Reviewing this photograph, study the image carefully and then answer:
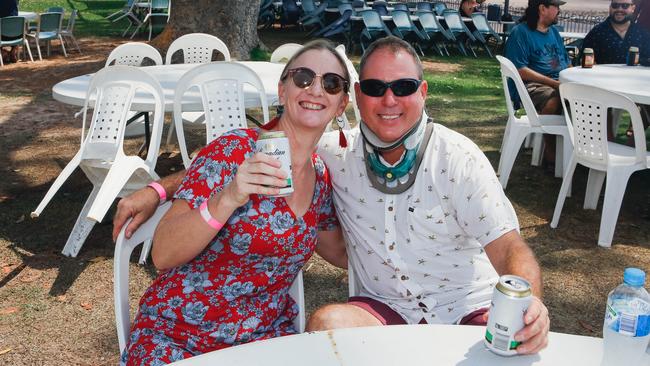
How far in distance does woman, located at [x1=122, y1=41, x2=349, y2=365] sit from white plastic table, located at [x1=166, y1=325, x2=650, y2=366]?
0.50 m

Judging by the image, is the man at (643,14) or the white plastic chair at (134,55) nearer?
the white plastic chair at (134,55)

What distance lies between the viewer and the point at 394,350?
164 cm

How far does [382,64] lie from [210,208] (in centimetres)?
80

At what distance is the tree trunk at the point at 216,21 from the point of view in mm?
11352

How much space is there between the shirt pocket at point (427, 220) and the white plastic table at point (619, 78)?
3427mm

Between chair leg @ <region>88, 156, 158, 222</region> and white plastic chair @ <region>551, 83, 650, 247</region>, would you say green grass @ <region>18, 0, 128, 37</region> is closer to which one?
chair leg @ <region>88, 156, 158, 222</region>

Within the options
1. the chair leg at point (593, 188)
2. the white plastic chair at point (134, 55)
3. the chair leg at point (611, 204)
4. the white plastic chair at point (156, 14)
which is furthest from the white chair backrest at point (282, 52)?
the white plastic chair at point (156, 14)

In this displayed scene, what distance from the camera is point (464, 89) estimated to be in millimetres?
11195

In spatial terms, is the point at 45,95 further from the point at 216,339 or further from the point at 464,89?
the point at 216,339

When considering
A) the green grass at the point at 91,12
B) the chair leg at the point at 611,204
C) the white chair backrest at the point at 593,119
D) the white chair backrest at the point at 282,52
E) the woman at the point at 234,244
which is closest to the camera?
the woman at the point at 234,244

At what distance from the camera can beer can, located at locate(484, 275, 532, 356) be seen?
58.7 inches

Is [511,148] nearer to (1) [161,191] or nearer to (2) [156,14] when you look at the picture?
(1) [161,191]

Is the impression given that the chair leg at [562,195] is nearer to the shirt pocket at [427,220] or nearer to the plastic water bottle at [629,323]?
the shirt pocket at [427,220]

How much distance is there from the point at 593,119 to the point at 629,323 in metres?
3.62
